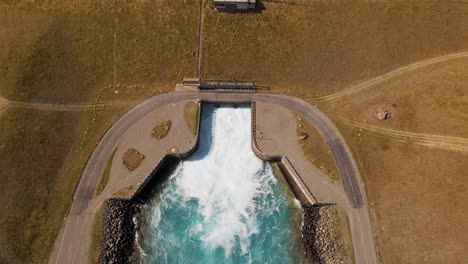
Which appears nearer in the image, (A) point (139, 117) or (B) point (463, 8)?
(A) point (139, 117)

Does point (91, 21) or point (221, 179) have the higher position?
point (91, 21)

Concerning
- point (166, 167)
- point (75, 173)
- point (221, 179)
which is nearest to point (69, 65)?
point (75, 173)

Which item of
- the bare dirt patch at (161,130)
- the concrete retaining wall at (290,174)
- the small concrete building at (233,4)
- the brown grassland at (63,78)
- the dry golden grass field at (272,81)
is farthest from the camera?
the small concrete building at (233,4)

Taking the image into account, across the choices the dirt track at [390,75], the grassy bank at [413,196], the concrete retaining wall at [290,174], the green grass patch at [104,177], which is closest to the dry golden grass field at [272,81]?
the grassy bank at [413,196]

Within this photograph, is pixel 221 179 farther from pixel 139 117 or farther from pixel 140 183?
pixel 139 117

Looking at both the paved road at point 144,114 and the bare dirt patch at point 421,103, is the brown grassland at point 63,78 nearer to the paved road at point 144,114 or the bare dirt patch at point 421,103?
the paved road at point 144,114

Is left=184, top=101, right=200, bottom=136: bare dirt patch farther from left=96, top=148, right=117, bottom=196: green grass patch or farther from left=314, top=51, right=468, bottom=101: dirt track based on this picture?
left=314, top=51, right=468, bottom=101: dirt track

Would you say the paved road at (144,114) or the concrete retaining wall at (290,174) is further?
the concrete retaining wall at (290,174)

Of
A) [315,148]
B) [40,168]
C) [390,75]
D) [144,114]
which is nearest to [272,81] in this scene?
[315,148]

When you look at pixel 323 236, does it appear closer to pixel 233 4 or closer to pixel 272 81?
pixel 272 81
